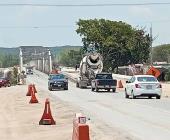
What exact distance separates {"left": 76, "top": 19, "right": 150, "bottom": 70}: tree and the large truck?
4595 cm

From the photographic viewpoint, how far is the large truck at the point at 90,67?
67438mm

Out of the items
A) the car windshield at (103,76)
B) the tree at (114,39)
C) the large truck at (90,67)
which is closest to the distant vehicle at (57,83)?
the large truck at (90,67)

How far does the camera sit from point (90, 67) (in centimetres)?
6794

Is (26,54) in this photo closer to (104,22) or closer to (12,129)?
(104,22)

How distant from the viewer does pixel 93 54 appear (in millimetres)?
67688

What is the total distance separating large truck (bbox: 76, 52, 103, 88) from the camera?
67438 millimetres

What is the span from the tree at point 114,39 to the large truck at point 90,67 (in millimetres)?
45948

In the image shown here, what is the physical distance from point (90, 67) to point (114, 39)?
49572 mm

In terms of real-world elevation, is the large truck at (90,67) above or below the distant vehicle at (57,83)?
above

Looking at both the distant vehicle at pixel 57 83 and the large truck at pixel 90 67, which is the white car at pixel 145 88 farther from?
the large truck at pixel 90 67

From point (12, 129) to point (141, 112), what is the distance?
8114 millimetres

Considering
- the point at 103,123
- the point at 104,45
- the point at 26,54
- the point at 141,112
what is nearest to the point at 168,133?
the point at 103,123

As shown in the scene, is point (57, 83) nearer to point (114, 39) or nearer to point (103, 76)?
point (103, 76)

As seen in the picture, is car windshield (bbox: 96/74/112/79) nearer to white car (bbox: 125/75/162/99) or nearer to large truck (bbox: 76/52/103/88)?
large truck (bbox: 76/52/103/88)
